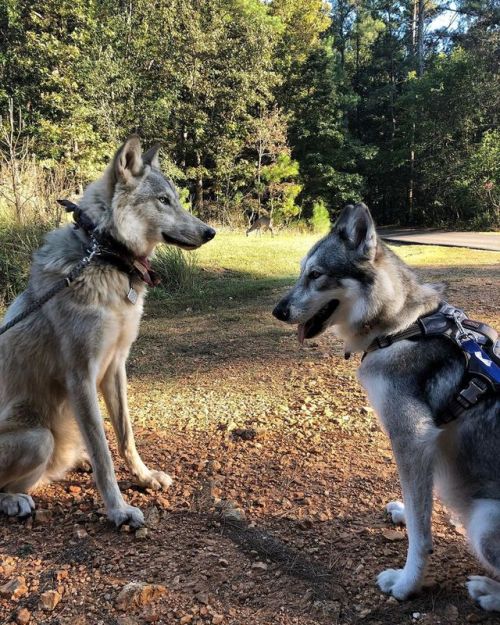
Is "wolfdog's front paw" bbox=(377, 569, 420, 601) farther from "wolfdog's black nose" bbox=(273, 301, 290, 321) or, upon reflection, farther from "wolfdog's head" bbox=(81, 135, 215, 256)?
"wolfdog's head" bbox=(81, 135, 215, 256)

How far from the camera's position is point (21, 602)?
2.15 m

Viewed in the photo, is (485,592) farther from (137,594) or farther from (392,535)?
(137,594)

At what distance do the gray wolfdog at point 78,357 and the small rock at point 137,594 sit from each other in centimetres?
52

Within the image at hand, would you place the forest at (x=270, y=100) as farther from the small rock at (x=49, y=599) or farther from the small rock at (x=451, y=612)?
the small rock at (x=451, y=612)

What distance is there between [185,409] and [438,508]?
7.44ft

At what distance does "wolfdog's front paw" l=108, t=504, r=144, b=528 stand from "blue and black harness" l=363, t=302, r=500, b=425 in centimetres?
162

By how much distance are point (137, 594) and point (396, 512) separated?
148 centimetres

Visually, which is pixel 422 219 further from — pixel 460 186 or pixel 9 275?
pixel 9 275

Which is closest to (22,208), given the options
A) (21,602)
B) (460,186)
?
(21,602)

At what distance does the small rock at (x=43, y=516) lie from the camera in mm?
2744

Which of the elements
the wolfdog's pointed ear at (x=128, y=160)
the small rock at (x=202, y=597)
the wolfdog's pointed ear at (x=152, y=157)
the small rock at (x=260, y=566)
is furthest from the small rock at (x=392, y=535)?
the wolfdog's pointed ear at (x=152, y=157)

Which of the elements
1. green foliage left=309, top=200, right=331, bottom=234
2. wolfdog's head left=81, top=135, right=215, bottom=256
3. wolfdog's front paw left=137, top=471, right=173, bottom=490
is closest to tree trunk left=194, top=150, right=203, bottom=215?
green foliage left=309, top=200, right=331, bottom=234

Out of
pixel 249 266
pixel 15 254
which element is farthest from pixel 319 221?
pixel 15 254

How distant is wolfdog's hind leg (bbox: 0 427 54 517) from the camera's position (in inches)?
101
